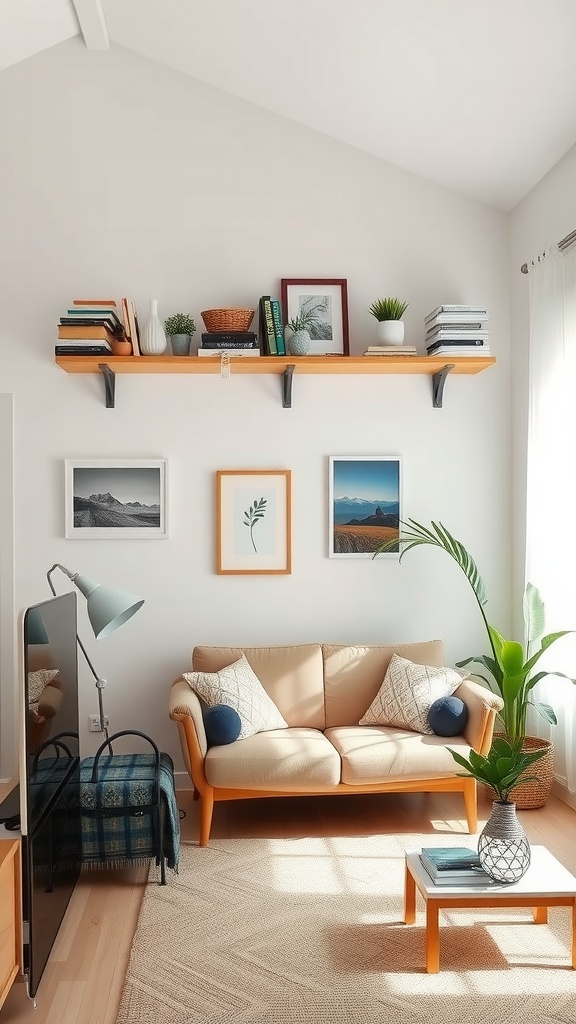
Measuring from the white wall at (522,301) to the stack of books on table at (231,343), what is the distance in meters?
1.43

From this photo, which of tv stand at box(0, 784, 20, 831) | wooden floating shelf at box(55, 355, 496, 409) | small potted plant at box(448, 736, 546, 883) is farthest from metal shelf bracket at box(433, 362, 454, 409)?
tv stand at box(0, 784, 20, 831)

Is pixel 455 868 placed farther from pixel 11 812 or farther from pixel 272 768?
pixel 11 812

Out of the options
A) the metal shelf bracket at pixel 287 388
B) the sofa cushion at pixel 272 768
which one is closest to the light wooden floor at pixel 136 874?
the sofa cushion at pixel 272 768

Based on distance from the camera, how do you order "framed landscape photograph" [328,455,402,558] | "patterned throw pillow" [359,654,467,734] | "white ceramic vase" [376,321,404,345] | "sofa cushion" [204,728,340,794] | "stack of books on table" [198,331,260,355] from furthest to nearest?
"framed landscape photograph" [328,455,402,558]
"white ceramic vase" [376,321,404,345]
"stack of books on table" [198,331,260,355]
"patterned throw pillow" [359,654,467,734]
"sofa cushion" [204,728,340,794]

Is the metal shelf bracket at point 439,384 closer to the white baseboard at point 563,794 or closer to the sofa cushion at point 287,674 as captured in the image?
the sofa cushion at point 287,674

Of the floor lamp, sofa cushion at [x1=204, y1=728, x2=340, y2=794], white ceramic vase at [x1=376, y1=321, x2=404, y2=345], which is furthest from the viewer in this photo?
white ceramic vase at [x1=376, y1=321, x2=404, y2=345]

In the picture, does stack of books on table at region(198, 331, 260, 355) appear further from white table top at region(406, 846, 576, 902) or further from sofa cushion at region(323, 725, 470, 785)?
white table top at region(406, 846, 576, 902)

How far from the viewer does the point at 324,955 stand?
2.81 m

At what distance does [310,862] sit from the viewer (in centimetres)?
362

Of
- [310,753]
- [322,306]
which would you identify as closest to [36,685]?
[310,753]

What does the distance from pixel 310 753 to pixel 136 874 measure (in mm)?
867

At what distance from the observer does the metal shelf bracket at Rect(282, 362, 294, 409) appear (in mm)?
4570

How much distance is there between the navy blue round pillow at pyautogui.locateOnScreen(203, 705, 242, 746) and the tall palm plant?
3.85 feet

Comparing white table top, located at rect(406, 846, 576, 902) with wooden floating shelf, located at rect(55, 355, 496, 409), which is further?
wooden floating shelf, located at rect(55, 355, 496, 409)
